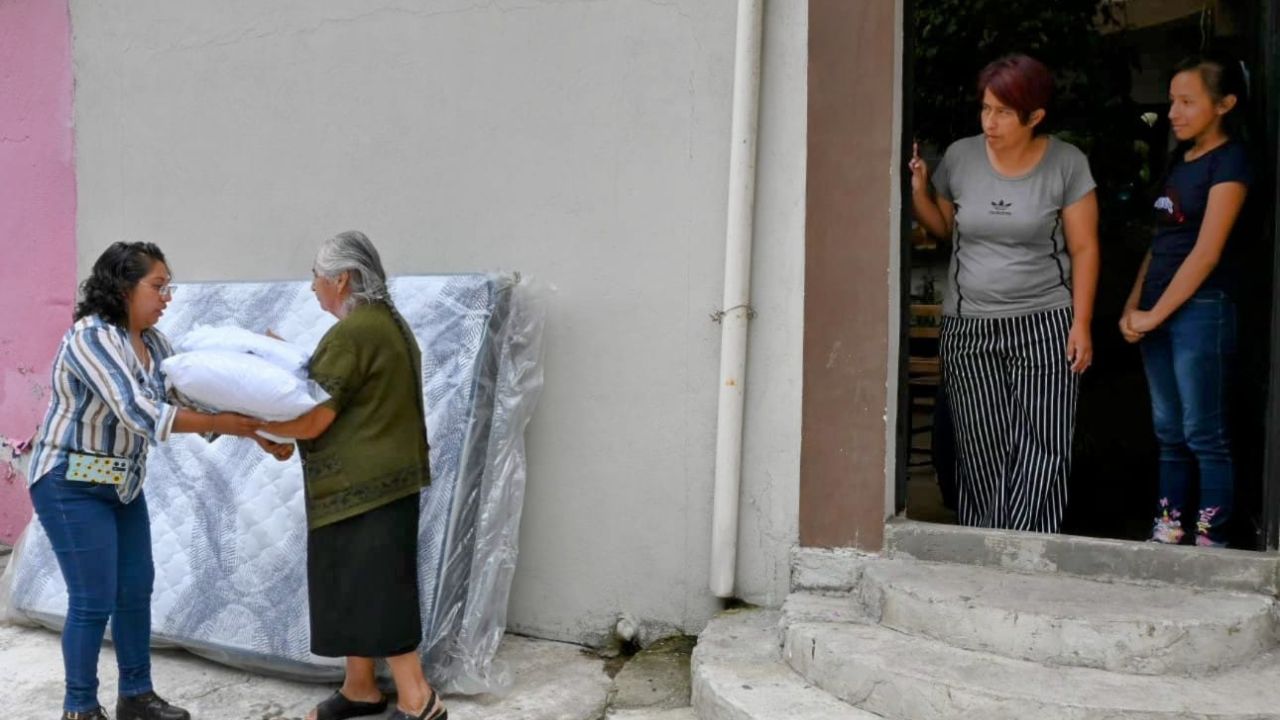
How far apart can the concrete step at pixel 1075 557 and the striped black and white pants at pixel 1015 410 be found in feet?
0.87

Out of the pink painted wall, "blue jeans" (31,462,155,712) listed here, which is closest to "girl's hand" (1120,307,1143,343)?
"blue jeans" (31,462,155,712)

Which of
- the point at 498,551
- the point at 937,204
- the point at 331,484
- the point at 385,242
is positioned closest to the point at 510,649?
the point at 498,551

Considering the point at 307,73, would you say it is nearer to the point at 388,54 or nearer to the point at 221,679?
the point at 388,54

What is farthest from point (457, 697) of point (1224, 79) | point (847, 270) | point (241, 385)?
point (1224, 79)

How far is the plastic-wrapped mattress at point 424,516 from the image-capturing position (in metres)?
4.00

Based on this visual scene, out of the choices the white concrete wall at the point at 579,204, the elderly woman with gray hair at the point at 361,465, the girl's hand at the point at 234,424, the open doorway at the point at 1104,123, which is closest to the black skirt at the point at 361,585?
the elderly woman with gray hair at the point at 361,465

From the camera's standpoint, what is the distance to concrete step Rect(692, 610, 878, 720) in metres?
3.32

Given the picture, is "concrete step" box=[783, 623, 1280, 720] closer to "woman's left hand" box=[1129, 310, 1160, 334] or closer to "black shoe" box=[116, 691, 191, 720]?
"woman's left hand" box=[1129, 310, 1160, 334]

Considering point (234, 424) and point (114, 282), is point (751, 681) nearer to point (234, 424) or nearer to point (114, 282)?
point (234, 424)

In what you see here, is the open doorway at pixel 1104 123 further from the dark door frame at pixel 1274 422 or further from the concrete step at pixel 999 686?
the concrete step at pixel 999 686

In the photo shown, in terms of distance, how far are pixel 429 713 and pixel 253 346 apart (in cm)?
122

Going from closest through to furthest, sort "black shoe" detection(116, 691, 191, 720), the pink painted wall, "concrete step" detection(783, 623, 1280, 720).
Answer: "concrete step" detection(783, 623, 1280, 720) < "black shoe" detection(116, 691, 191, 720) < the pink painted wall

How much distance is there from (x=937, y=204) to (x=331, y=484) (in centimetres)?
229

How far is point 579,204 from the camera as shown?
439 centimetres
